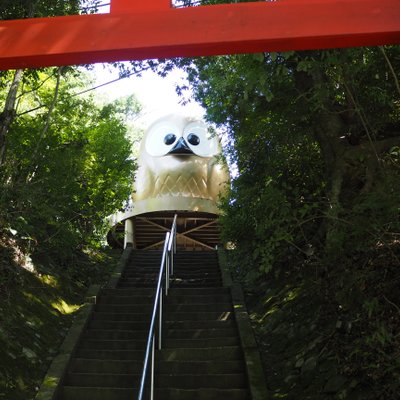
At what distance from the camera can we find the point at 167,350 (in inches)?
256

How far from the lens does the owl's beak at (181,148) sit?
1555 centimetres

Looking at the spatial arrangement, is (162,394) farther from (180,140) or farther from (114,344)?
(180,140)

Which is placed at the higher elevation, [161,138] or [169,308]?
[161,138]

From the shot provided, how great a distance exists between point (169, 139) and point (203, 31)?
1265cm

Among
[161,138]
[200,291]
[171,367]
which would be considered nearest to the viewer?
[171,367]

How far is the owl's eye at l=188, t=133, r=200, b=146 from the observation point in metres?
15.8

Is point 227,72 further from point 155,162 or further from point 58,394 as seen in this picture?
point 155,162

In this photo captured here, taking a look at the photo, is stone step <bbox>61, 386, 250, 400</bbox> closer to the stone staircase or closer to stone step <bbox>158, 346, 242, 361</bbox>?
the stone staircase

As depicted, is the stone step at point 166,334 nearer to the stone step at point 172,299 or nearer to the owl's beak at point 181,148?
the stone step at point 172,299

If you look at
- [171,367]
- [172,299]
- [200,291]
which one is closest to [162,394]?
[171,367]

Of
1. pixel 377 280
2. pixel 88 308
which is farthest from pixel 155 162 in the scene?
pixel 377 280

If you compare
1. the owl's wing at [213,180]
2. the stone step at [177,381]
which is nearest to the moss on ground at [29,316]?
the stone step at [177,381]

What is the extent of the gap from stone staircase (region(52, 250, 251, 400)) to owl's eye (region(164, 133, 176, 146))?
7.13 m

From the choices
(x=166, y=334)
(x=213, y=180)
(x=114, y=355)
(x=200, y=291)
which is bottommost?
(x=114, y=355)
